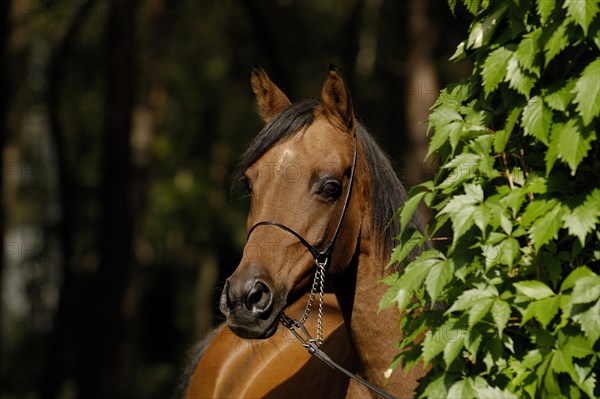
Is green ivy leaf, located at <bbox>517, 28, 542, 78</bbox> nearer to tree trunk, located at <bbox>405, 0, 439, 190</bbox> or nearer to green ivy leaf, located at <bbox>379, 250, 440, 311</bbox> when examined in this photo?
green ivy leaf, located at <bbox>379, 250, 440, 311</bbox>

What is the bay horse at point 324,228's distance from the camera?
12.2 feet

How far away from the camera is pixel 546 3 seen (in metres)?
2.91

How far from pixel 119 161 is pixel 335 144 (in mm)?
8770

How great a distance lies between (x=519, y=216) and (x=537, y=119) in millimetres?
407

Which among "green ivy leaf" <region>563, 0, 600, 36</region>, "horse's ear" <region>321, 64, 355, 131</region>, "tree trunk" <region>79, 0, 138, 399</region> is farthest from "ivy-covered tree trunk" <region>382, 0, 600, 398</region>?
"tree trunk" <region>79, 0, 138, 399</region>

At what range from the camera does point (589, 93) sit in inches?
110

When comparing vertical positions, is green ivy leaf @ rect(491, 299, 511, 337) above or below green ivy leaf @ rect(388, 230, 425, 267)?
below

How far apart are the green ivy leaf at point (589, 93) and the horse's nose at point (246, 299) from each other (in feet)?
5.13

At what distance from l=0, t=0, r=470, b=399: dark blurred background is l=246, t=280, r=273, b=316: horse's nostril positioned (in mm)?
8069

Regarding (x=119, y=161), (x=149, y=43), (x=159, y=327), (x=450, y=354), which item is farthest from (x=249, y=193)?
(x=159, y=327)

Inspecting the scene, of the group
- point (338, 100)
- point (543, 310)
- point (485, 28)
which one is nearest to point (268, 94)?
point (338, 100)

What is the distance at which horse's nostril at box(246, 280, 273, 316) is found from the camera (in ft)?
11.9

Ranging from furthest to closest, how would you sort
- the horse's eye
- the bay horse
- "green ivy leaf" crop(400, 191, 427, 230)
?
the horse's eye, the bay horse, "green ivy leaf" crop(400, 191, 427, 230)

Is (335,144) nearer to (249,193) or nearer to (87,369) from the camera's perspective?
(249,193)
